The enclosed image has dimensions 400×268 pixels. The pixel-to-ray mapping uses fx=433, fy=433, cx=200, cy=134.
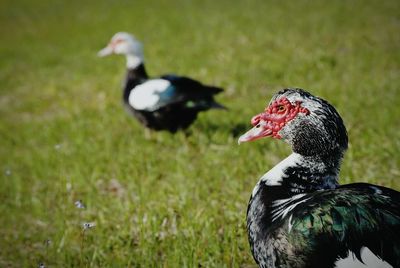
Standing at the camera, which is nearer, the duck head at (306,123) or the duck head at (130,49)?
the duck head at (306,123)

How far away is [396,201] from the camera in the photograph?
2102 mm

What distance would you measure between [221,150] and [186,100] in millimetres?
663

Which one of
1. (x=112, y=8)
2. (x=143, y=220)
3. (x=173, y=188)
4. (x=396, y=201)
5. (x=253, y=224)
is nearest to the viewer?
(x=396, y=201)

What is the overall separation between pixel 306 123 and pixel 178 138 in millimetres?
2980

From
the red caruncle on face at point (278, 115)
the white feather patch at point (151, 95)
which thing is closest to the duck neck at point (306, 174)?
the red caruncle on face at point (278, 115)

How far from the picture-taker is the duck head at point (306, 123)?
7.53 feet

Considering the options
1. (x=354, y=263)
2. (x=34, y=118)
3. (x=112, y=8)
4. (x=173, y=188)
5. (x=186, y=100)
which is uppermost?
(x=112, y=8)

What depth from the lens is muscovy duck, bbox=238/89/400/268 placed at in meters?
1.98

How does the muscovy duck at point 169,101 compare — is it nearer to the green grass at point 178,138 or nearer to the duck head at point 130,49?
the green grass at point 178,138

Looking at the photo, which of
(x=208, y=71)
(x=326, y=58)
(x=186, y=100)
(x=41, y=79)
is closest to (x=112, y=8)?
(x=41, y=79)

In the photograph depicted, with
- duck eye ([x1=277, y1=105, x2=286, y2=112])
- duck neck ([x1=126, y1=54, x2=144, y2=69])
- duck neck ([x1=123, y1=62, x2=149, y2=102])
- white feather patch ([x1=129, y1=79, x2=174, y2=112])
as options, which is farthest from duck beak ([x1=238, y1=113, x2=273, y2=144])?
duck neck ([x1=126, y1=54, x2=144, y2=69])

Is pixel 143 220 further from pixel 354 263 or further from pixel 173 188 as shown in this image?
pixel 354 263

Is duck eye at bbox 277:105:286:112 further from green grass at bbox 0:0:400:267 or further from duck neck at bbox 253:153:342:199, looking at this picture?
green grass at bbox 0:0:400:267

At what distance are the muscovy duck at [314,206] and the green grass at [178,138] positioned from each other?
769 millimetres
